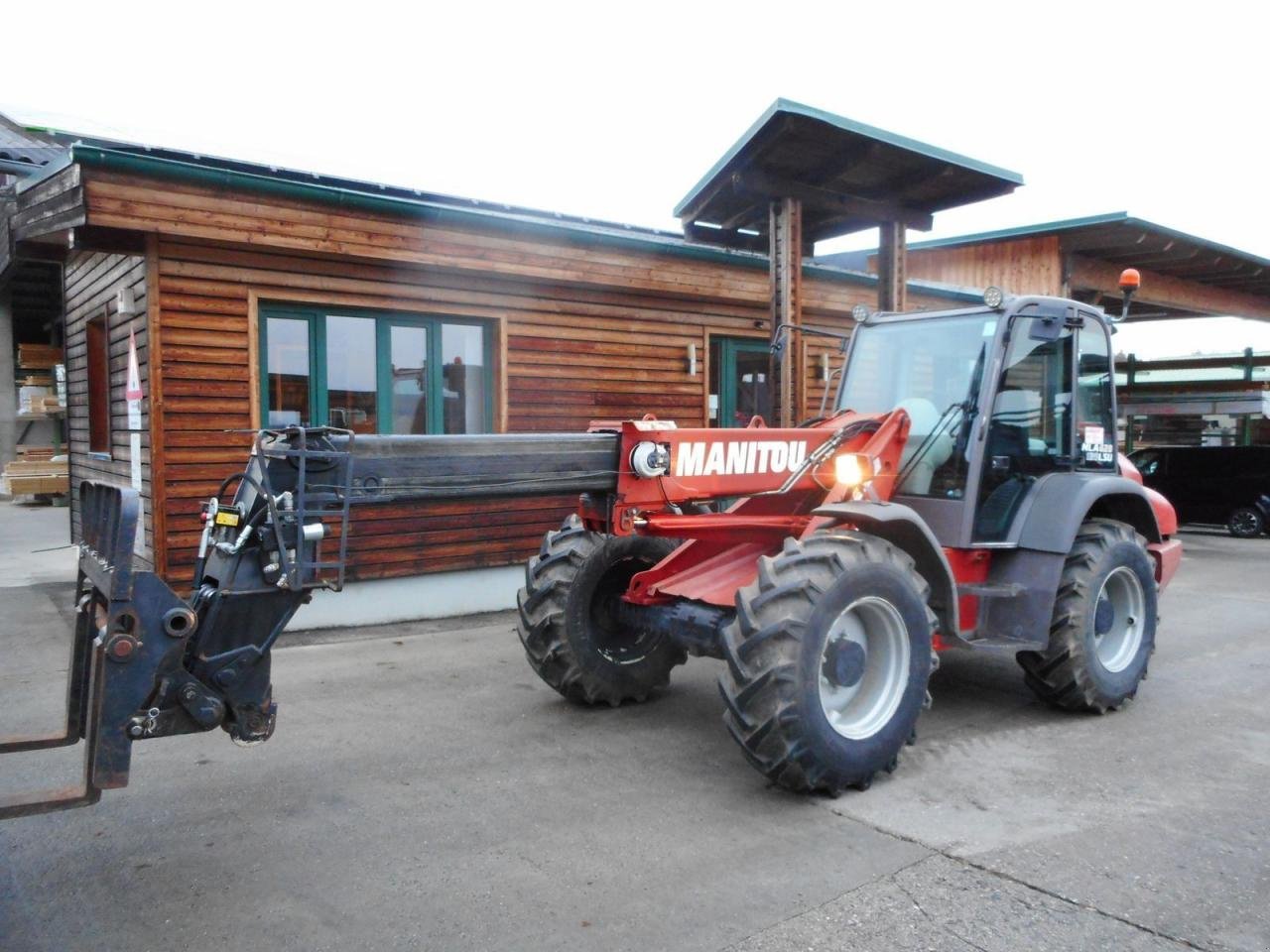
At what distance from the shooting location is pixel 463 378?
9234 millimetres

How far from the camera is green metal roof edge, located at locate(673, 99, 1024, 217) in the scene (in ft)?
25.7

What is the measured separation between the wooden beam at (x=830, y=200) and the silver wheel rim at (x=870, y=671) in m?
5.13

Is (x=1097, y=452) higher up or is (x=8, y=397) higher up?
(x=8, y=397)

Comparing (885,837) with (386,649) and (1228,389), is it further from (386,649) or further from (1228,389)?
(1228,389)

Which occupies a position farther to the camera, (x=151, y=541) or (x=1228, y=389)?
(x=1228, y=389)

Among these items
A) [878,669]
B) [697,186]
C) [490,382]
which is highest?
[697,186]

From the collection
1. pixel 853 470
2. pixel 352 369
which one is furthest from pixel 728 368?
pixel 853 470

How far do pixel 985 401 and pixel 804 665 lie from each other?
2.30 m

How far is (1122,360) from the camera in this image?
68.7 ft

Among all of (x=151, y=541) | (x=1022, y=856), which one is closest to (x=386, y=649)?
(x=151, y=541)

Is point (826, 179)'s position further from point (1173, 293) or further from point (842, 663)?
point (1173, 293)

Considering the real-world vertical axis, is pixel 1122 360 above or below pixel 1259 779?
above

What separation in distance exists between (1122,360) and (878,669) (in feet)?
62.1

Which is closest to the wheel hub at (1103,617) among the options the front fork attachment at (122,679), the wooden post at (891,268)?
the wooden post at (891,268)
